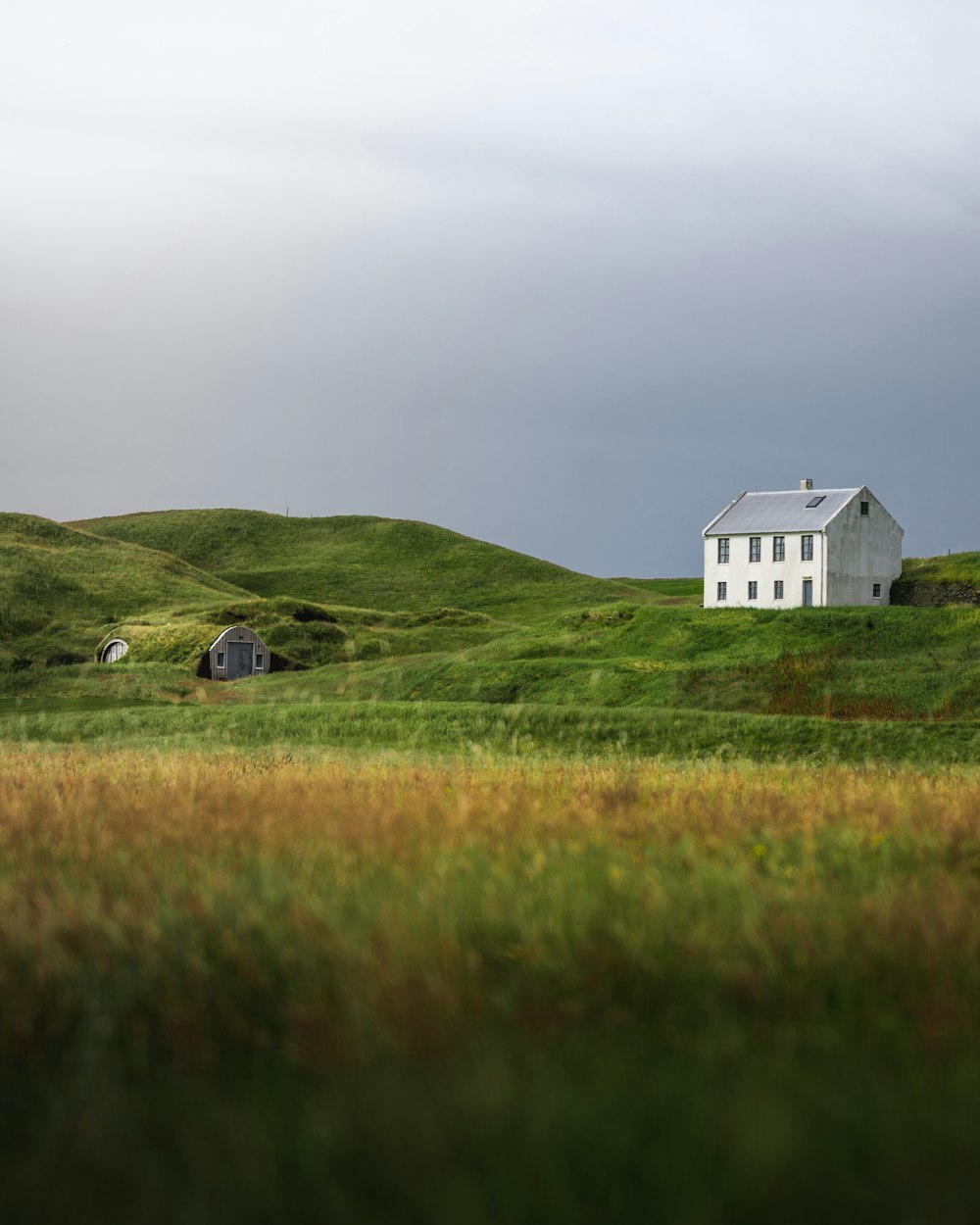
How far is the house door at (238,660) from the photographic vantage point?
53000 millimetres

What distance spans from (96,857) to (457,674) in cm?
3004

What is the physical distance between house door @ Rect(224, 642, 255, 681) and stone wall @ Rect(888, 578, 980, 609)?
31.6 metres

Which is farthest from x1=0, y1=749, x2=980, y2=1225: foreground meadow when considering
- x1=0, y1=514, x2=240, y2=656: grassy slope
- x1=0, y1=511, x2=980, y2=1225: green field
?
x1=0, y1=514, x2=240, y2=656: grassy slope

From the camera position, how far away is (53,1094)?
353 centimetres

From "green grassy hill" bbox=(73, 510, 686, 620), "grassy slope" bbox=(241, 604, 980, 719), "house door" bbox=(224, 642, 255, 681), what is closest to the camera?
"grassy slope" bbox=(241, 604, 980, 719)

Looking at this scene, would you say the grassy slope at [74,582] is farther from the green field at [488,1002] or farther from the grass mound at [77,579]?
the green field at [488,1002]

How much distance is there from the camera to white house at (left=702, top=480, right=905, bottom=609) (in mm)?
54562

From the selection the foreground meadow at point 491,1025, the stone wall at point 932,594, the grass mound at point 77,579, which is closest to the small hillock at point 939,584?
the stone wall at point 932,594

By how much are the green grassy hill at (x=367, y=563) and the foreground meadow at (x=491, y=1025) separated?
279 feet

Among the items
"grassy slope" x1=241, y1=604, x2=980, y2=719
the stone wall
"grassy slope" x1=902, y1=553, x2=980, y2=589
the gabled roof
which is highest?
the gabled roof

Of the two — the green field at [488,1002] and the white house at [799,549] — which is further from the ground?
the white house at [799,549]

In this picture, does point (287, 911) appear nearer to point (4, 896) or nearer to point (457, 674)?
point (4, 896)

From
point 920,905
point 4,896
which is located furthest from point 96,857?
point 920,905

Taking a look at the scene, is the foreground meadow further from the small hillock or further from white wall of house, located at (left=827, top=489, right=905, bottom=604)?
the small hillock
